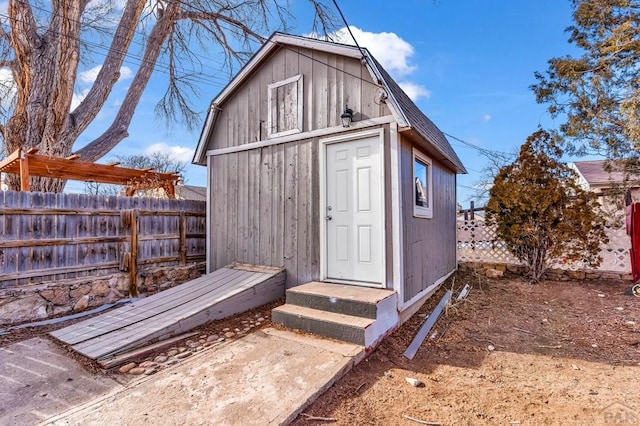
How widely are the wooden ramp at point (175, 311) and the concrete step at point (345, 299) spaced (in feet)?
2.52

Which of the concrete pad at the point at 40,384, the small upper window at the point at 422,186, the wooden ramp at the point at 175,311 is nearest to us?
the concrete pad at the point at 40,384

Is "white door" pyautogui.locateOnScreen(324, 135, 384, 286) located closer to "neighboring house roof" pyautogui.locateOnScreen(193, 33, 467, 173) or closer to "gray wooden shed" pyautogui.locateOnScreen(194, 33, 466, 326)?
"gray wooden shed" pyautogui.locateOnScreen(194, 33, 466, 326)

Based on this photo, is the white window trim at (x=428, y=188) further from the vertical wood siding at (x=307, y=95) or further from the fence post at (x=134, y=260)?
the fence post at (x=134, y=260)

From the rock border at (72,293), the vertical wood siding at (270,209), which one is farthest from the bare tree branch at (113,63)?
the rock border at (72,293)

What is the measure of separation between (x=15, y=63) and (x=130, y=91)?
9.13 ft

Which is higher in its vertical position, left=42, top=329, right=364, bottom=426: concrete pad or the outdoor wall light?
the outdoor wall light

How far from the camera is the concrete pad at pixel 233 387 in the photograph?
89.9 inches

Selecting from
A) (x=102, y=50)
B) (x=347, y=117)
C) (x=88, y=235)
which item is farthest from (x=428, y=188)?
(x=102, y=50)

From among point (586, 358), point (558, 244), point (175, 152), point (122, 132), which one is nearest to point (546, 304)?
point (558, 244)

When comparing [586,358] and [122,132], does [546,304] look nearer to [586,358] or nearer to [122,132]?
[586,358]

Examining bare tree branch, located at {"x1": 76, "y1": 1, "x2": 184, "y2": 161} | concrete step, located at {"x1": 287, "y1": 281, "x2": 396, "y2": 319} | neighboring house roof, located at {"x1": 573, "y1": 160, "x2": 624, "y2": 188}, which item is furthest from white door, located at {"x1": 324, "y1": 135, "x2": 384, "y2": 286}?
neighboring house roof, located at {"x1": 573, "y1": 160, "x2": 624, "y2": 188}

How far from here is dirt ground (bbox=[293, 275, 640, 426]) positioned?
234cm

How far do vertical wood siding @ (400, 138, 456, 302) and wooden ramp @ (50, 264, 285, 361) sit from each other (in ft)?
6.49

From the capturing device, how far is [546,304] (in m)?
5.13
